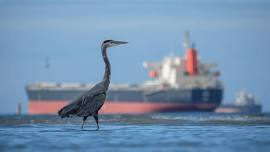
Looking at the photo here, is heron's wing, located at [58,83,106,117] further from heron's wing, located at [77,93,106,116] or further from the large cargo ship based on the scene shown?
the large cargo ship

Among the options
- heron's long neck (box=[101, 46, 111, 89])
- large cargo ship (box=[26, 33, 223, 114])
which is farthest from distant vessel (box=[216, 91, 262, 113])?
heron's long neck (box=[101, 46, 111, 89])

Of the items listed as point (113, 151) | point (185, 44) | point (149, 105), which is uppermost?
point (185, 44)

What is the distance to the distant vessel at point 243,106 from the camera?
130000mm

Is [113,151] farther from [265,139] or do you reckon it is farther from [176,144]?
[265,139]

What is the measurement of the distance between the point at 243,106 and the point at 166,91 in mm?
26331

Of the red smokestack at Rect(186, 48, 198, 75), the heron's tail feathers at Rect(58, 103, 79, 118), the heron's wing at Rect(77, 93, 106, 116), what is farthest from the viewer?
the red smokestack at Rect(186, 48, 198, 75)

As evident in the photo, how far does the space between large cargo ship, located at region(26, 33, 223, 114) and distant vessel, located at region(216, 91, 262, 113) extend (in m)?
15.5

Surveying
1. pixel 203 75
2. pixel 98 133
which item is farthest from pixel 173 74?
pixel 98 133

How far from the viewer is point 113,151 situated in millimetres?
25047

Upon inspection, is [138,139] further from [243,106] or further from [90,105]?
[243,106]

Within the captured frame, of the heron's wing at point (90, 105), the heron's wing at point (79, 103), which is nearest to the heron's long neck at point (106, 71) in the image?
the heron's wing at point (79, 103)

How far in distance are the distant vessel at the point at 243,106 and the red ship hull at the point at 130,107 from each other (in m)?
18.4

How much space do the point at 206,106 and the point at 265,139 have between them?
79100 mm

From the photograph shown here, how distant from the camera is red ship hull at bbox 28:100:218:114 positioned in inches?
4242
